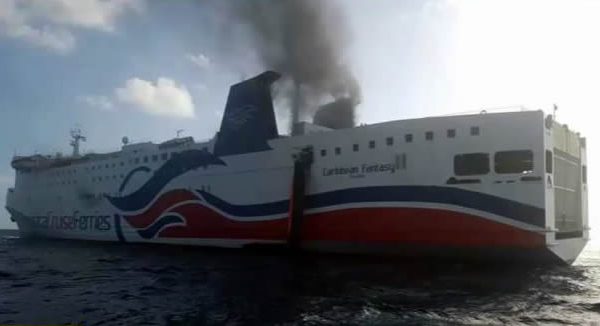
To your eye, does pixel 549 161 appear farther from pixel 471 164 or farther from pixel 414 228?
pixel 414 228

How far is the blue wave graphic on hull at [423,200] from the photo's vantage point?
16.5 metres

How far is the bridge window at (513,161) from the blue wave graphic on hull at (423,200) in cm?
110

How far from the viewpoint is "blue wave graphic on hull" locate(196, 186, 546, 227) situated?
1655cm

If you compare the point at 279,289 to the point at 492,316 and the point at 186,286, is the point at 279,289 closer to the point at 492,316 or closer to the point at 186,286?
the point at 186,286

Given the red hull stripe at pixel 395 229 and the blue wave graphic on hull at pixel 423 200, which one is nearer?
the blue wave graphic on hull at pixel 423 200

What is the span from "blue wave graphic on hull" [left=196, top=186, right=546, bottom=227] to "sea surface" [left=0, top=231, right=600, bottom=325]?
77.7 inches

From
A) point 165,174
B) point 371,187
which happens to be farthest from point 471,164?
point 165,174

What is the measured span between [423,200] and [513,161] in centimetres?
345

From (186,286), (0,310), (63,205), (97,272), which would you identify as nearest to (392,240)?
(186,286)

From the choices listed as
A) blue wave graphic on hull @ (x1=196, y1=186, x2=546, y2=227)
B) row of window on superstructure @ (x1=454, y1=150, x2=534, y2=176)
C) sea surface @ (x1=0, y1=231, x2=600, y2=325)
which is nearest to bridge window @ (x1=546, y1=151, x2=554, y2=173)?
row of window on superstructure @ (x1=454, y1=150, x2=534, y2=176)

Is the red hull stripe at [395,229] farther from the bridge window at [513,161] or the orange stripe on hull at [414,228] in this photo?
the bridge window at [513,161]

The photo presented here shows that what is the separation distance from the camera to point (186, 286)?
13.6 metres

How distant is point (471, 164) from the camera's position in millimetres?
17578

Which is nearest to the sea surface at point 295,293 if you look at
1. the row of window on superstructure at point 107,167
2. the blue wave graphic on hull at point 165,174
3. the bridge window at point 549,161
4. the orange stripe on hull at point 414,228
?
the orange stripe on hull at point 414,228
